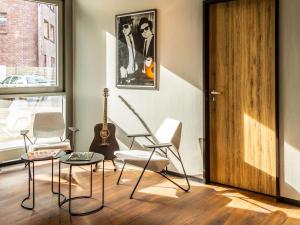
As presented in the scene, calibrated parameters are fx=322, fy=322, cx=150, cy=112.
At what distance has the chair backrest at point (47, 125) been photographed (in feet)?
15.2

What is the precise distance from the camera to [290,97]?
331cm

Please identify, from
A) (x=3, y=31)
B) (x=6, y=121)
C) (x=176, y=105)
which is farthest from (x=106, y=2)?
(x=6, y=121)

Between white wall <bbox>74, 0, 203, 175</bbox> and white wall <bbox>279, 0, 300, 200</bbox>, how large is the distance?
994mm

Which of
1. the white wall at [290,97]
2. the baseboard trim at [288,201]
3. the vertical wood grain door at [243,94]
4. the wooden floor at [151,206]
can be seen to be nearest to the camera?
the wooden floor at [151,206]

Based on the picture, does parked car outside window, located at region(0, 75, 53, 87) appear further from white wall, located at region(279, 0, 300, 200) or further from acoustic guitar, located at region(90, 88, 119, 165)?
white wall, located at region(279, 0, 300, 200)

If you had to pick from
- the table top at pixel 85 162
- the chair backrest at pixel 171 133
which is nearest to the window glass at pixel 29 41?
the table top at pixel 85 162

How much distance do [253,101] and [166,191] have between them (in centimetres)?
143

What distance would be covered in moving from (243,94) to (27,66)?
3.31 meters

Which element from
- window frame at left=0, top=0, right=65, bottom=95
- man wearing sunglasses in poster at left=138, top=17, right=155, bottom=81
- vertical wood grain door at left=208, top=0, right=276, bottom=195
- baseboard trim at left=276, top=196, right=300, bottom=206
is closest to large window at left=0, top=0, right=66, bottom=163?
window frame at left=0, top=0, right=65, bottom=95

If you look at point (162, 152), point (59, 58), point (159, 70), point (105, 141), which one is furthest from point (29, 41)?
point (162, 152)

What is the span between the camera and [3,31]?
4.72m

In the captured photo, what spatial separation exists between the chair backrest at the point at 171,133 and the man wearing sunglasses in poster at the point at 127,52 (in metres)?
1.04

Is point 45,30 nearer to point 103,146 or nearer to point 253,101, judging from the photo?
point 103,146

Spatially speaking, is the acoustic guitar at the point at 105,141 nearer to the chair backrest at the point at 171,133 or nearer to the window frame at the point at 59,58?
the chair backrest at the point at 171,133
